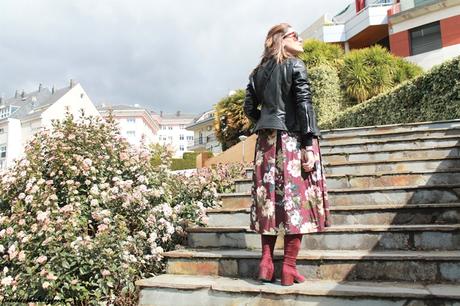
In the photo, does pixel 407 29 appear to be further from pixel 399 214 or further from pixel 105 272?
pixel 105 272

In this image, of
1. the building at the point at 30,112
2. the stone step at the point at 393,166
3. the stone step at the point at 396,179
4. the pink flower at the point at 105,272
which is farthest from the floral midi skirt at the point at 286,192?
the building at the point at 30,112

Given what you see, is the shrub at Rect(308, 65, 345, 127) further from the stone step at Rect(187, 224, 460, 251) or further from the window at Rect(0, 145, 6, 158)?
the window at Rect(0, 145, 6, 158)

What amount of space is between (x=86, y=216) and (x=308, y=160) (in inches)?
93.7

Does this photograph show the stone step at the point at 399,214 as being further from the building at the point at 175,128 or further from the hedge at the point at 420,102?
the building at the point at 175,128

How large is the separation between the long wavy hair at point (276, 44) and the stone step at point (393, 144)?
134 inches

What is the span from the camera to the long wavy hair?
2891 mm

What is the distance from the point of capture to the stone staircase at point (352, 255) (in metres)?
2.60

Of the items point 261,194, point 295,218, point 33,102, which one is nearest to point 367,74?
point 261,194

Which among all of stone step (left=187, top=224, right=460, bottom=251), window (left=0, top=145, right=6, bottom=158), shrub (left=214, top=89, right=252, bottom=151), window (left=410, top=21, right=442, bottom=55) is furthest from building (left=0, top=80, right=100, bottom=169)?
stone step (left=187, top=224, right=460, bottom=251)

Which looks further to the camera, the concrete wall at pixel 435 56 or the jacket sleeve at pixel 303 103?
the concrete wall at pixel 435 56

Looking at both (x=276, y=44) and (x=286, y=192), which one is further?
(x=276, y=44)

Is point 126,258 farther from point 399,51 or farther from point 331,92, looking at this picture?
point 399,51

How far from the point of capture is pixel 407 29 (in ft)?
72.7

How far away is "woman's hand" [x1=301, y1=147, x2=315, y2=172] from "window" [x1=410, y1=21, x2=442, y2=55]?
2156 centimetres
